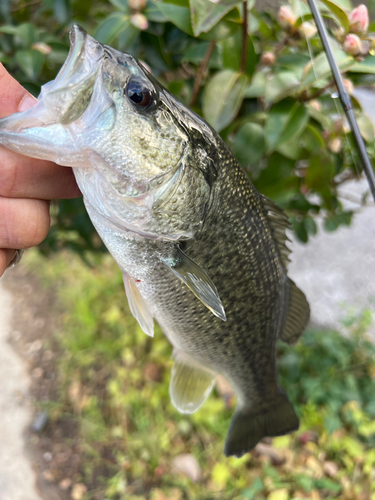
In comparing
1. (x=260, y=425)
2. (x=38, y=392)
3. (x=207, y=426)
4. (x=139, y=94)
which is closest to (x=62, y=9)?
(x=139, y=94)

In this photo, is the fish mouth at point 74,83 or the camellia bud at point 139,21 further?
the camellia bud at point 139,21

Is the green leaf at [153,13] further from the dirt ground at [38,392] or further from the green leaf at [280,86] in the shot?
the dirt ground at [38,392]

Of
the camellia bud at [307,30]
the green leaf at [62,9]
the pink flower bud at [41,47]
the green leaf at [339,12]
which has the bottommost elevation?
the pink flower bud at [41,47]

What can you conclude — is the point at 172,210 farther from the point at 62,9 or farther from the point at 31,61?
the point at 62,9

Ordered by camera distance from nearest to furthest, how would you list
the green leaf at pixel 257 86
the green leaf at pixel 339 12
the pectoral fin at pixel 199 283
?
the pectoral fin at pixel 199 283, the green leaf at pixel 339 12, the green leaf at pixel 257 86

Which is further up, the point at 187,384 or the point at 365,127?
the point at 365,127

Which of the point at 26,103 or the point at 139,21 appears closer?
the point at 26,103

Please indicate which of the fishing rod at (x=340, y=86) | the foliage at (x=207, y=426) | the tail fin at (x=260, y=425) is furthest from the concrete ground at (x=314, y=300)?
the fishing rod at (x=340, y=86)

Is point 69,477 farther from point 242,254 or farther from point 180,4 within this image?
point 180,4
